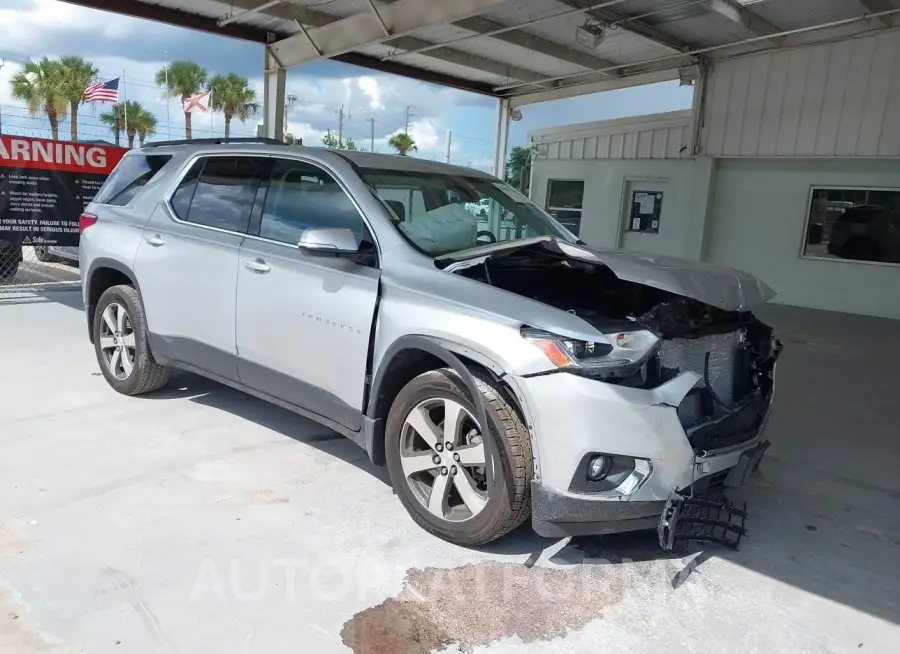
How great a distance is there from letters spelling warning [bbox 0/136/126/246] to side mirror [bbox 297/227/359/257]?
6.82 m

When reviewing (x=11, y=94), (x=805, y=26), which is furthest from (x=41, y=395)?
(x=11, y=94)

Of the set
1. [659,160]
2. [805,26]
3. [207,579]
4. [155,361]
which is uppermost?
[805,26]

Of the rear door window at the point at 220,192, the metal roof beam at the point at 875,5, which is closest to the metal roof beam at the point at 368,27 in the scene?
the metal roof beam at the point at 875,5

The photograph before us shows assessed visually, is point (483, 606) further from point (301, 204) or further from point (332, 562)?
point (301, 204)

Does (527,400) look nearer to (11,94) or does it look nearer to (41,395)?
(41,395)

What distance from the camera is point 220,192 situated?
4363 millimetres

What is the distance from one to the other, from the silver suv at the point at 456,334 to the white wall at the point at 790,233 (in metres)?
9.54

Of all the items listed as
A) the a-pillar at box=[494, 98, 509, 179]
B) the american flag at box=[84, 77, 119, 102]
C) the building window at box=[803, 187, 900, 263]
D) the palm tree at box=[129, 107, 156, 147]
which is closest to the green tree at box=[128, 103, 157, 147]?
the palm tree at box=[129, 107, 156, 147]

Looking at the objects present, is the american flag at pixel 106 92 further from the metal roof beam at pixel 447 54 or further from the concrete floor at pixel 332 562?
the concrete floor at pixel 332 562

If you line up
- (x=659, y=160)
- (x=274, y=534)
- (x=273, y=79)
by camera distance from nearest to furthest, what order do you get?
(x=274, y=534) < (x=273, y=79) < (x=659, y=160)

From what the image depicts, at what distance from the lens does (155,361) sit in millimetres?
4762

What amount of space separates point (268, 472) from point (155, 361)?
148 cm

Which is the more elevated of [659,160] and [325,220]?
[659,160]

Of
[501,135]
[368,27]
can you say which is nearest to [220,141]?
[368,27]
